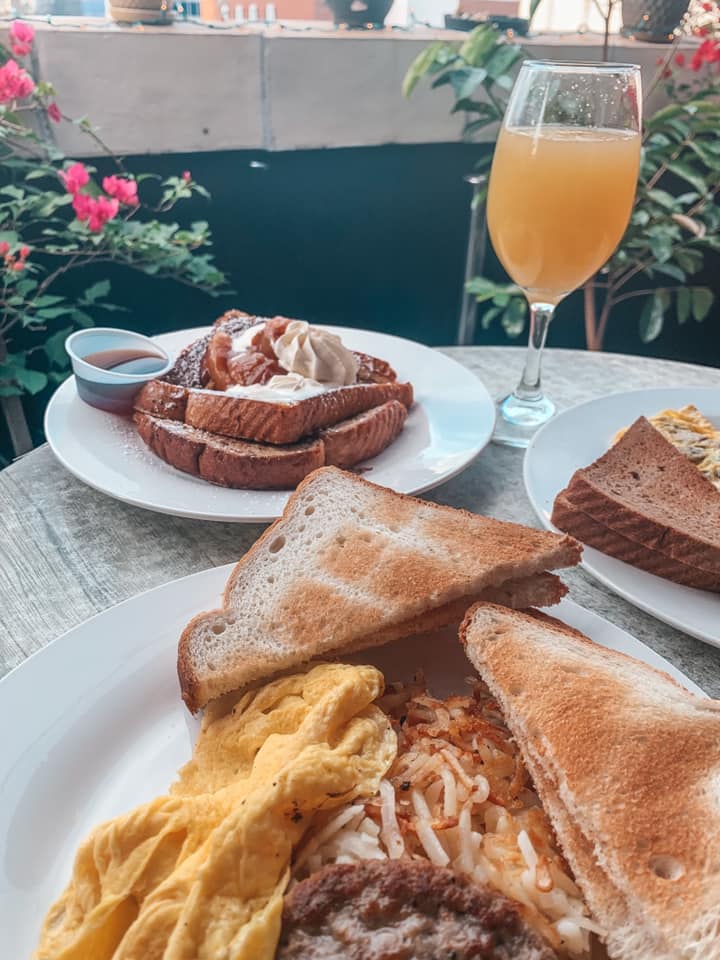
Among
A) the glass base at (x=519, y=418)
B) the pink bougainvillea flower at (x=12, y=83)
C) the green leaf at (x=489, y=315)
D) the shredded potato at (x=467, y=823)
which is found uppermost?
the pink bougainvillea flower at (x=12, y=83)

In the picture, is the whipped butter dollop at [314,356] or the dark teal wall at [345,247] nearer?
the whipped butter dollop at [314,356]

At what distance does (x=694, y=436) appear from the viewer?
1769mm

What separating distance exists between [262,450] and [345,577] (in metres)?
0.54

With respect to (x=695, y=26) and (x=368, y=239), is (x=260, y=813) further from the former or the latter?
(x=695, y=26)

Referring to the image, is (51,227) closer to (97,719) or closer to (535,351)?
(535,351)

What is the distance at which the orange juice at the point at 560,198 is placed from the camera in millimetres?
1821

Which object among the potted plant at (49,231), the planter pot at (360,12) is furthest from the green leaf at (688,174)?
the potted plant at (49,231)

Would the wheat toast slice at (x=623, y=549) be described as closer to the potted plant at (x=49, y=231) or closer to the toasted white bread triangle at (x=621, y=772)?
the toasted white bread triangle at (x=621, y=772)

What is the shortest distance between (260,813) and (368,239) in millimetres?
3878

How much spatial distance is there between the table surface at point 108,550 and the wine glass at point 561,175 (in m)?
0.31

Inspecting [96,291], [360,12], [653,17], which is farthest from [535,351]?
[653,17]

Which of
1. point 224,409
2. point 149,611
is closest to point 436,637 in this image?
point 149,611

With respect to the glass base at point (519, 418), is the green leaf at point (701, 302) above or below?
below

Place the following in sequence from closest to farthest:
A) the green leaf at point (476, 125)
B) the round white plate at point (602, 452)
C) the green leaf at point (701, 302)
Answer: the round white plate at point (602, 452), the green leaf at point (476, 125), the green leaf at point (701, 302)
